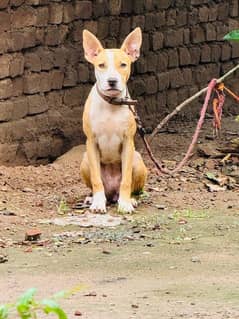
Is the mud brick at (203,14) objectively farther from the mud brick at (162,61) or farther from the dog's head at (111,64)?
the dog's head at (111,64)

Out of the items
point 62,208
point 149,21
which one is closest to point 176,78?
point 149,21

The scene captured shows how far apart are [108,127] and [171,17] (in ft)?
12.8

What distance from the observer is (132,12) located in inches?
435

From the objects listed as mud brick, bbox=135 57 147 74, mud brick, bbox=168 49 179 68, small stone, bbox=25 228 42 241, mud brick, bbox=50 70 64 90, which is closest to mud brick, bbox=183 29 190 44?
mud brick, bbox=168 49 179 68

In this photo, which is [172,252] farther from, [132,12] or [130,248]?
[132,12]

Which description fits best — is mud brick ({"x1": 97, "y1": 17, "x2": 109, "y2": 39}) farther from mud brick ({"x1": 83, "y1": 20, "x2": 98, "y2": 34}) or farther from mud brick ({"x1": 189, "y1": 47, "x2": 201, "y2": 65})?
mud brick ({"x1": 189, "y1": 47, "x2": 201, "y2": 65})

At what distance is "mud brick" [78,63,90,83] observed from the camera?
1048cm

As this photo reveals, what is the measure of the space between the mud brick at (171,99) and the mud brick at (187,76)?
23cm

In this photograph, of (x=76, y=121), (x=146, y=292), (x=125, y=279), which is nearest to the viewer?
(x=146, y=292)

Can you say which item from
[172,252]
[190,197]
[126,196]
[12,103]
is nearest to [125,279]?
[172,252]

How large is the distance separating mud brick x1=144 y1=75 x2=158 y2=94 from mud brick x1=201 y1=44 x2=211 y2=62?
0.94m

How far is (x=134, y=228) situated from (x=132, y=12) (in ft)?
13.5

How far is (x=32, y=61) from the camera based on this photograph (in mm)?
9836

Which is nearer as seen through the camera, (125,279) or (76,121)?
(125,279)
